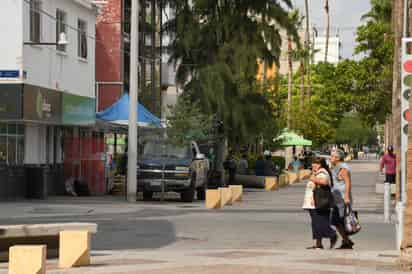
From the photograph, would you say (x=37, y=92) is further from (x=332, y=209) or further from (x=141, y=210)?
(x=332, y=209)

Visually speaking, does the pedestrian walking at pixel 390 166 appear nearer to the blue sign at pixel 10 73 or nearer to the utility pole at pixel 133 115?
the utility pole at pixel 133 115

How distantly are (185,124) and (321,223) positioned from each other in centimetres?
1827

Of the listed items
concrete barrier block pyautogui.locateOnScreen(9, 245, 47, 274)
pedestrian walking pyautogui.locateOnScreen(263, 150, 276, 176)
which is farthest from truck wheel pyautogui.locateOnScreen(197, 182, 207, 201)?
concrete barrier block pyautogui.locateOnScreen(9, 245, 47, 274)

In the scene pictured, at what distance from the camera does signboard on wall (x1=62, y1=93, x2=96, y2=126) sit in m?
35.1

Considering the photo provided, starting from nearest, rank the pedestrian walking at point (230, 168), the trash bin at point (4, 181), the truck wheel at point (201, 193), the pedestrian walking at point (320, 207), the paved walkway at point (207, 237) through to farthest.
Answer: the paved walkway at point (207, 237) → the pedestrian walking at point (320, 207) → the trash bin at point (4, 181) → the truck wheel at point (201, 193) → the pedestrian walking at point (230, 168)

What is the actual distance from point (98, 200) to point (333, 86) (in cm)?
2095

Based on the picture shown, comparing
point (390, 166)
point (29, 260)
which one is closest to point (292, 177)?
point (390, 166)

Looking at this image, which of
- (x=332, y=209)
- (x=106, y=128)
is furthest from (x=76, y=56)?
(x=332, y=209)

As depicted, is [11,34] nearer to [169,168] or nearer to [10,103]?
[10,103]

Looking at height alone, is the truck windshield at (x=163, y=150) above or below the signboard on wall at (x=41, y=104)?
below

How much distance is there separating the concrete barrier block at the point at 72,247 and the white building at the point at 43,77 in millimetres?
16075

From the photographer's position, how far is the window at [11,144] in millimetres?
32188

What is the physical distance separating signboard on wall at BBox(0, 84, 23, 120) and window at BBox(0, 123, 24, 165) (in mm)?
1523

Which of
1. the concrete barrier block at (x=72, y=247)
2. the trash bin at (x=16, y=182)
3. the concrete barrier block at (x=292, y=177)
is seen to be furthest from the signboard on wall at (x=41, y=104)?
the concrete barrier block at (x=292, y=177)
